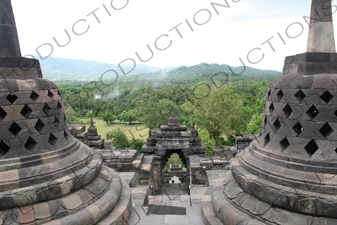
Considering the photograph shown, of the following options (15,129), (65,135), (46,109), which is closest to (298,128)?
(65,135)

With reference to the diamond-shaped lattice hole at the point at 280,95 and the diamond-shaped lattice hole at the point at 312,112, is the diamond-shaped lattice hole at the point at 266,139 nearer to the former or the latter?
the diamond-shaped lattice hole at the point at 280,95

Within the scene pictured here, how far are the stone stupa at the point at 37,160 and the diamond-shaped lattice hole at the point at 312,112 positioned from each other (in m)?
3.71

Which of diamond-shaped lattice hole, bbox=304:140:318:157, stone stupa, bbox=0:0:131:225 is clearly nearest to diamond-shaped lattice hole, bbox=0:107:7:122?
stone stupa, bbox=0:0:131:225

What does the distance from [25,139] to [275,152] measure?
4208 mm

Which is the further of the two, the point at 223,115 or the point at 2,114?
the point at 223,115

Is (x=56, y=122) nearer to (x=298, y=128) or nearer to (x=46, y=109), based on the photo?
(x=46, y=109)

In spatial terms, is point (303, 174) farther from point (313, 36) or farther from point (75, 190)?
point (75, 190)

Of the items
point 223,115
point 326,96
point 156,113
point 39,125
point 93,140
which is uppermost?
point 39,125

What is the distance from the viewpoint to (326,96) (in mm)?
4316

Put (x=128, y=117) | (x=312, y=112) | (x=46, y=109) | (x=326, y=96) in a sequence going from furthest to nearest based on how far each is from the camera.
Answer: (x=128, y=117) → (x=46, y=109) → (x=312, y=112) → (x=326, y=96)

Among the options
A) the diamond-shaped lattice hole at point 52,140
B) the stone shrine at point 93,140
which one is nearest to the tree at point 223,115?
the stone shrine at point 93,140

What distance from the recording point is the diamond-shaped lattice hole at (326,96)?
168 inches

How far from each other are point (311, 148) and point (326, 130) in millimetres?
363

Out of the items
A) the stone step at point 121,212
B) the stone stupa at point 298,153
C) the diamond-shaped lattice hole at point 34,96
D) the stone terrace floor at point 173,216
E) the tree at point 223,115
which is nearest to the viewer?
the stone stupa at point 298,153
